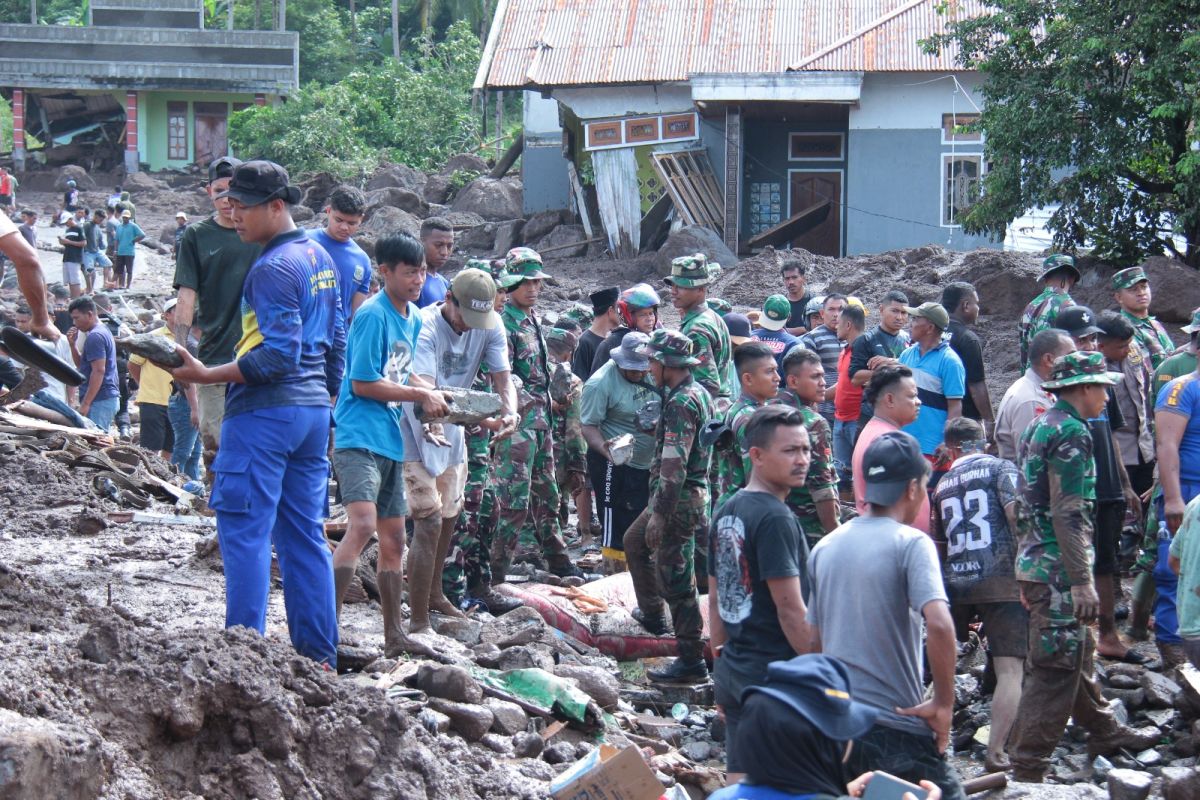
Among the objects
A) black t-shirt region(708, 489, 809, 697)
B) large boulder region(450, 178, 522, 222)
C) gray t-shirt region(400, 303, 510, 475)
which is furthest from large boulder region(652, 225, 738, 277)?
black t-shirt region(708, 489, 809, 697)

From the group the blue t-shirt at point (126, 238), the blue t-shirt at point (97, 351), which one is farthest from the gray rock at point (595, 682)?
the blue t-shirt at point (126, 238)

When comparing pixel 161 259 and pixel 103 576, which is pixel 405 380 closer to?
pixel 103 576

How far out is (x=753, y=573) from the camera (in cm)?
463

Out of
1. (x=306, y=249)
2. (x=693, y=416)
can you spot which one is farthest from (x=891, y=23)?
(x=306, y=249)

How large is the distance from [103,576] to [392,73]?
38.5 metres

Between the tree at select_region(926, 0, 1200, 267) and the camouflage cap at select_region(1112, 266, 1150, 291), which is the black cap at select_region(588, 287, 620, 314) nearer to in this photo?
the camouflage cap at select_region(1112, 266, 1150, 291)

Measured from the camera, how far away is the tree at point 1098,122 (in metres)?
16.5

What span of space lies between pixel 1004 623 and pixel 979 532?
421mm

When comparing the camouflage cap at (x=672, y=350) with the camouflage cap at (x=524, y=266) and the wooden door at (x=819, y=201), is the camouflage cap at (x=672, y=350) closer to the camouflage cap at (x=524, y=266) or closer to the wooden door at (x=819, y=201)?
the camouflage cap at (x=524, y=266)

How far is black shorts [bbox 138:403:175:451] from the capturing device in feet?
42.0

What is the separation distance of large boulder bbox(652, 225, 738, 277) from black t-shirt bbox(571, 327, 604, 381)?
14.1 m

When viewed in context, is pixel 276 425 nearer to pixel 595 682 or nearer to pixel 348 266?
pixel 595 682

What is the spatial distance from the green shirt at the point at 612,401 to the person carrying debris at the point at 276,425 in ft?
11.2

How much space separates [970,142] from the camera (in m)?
25.5
